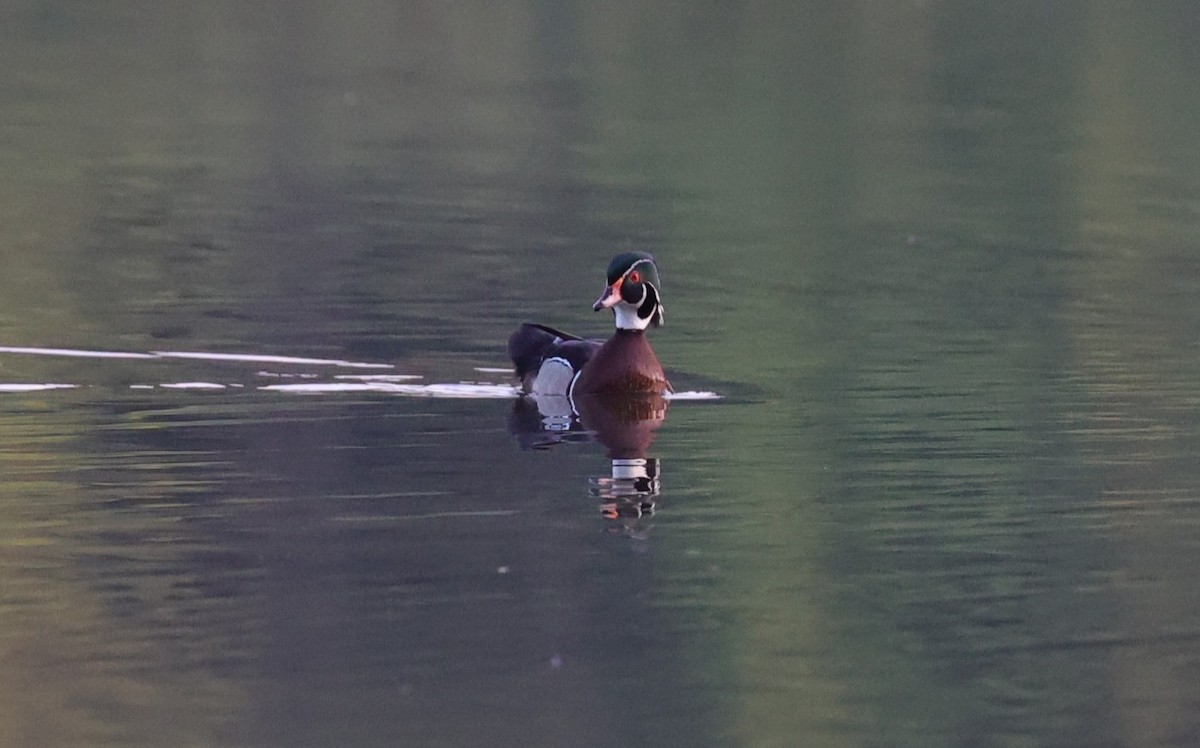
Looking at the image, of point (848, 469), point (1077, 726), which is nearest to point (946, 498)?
point (848, 469)

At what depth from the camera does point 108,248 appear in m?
21.7

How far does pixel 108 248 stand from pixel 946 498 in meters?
11.6

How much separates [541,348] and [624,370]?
2.35ft

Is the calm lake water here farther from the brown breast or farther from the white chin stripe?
the white chin stripe

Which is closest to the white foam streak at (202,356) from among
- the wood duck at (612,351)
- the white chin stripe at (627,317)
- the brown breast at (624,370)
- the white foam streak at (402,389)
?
the white foam streak at (402,389)

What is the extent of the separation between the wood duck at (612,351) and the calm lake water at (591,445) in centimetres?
35

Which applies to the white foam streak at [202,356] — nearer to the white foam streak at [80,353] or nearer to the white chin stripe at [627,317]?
the white foam streak at [80,353]

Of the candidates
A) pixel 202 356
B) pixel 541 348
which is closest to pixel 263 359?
pixel 202 356

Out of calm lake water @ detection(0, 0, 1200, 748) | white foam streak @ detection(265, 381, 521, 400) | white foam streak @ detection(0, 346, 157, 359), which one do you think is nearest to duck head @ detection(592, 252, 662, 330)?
calm lake water @ detection(0, 0, 1200, 748)

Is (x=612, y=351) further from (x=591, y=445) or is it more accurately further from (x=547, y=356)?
(x=591, y=445)

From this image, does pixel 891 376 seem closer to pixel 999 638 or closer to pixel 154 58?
pixel 999 638

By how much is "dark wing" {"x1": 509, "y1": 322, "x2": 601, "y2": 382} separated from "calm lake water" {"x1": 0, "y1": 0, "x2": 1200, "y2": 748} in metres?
0.32

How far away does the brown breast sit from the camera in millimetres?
15016

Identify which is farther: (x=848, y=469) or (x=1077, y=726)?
(x=848, y=469)
